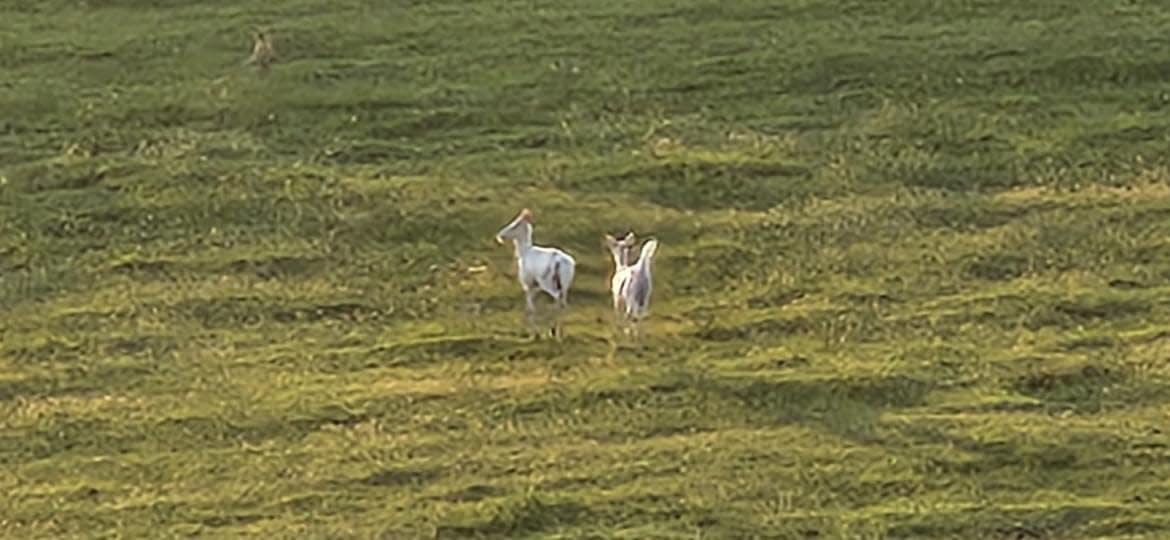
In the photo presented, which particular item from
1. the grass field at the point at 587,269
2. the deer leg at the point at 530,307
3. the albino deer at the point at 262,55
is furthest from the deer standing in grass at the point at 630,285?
the albino deer at the point at 262,55

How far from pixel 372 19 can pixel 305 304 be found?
663 cm

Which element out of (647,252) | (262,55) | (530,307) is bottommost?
(530,307)

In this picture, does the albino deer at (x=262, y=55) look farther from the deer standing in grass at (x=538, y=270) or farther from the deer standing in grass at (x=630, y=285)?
the deer standing in grass at (x=630, y=285)

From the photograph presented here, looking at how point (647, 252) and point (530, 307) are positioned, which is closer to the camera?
point (647, 252)

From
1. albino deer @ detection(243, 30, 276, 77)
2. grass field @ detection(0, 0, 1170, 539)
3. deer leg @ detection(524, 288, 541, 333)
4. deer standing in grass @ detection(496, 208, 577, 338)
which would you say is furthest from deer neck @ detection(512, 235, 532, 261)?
albino deer @ detection(243, 30, 276, 77)

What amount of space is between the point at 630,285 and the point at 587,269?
1.76 metres

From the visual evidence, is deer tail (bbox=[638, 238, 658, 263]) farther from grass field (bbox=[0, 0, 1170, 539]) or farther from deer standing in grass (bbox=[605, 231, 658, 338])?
grass field (bbox=[0, 0, 1170, 539])

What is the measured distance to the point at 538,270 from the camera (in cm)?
1722

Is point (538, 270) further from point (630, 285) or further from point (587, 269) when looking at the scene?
point (587, 269)

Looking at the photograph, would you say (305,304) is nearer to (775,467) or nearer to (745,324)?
(745,324)

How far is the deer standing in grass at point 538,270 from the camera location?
56.3 ft

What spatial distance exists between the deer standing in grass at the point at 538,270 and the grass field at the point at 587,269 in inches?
10.5

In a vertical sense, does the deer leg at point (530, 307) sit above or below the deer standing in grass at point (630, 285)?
below

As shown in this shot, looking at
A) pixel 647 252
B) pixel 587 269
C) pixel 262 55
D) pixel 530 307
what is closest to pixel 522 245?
pixel 530 307
